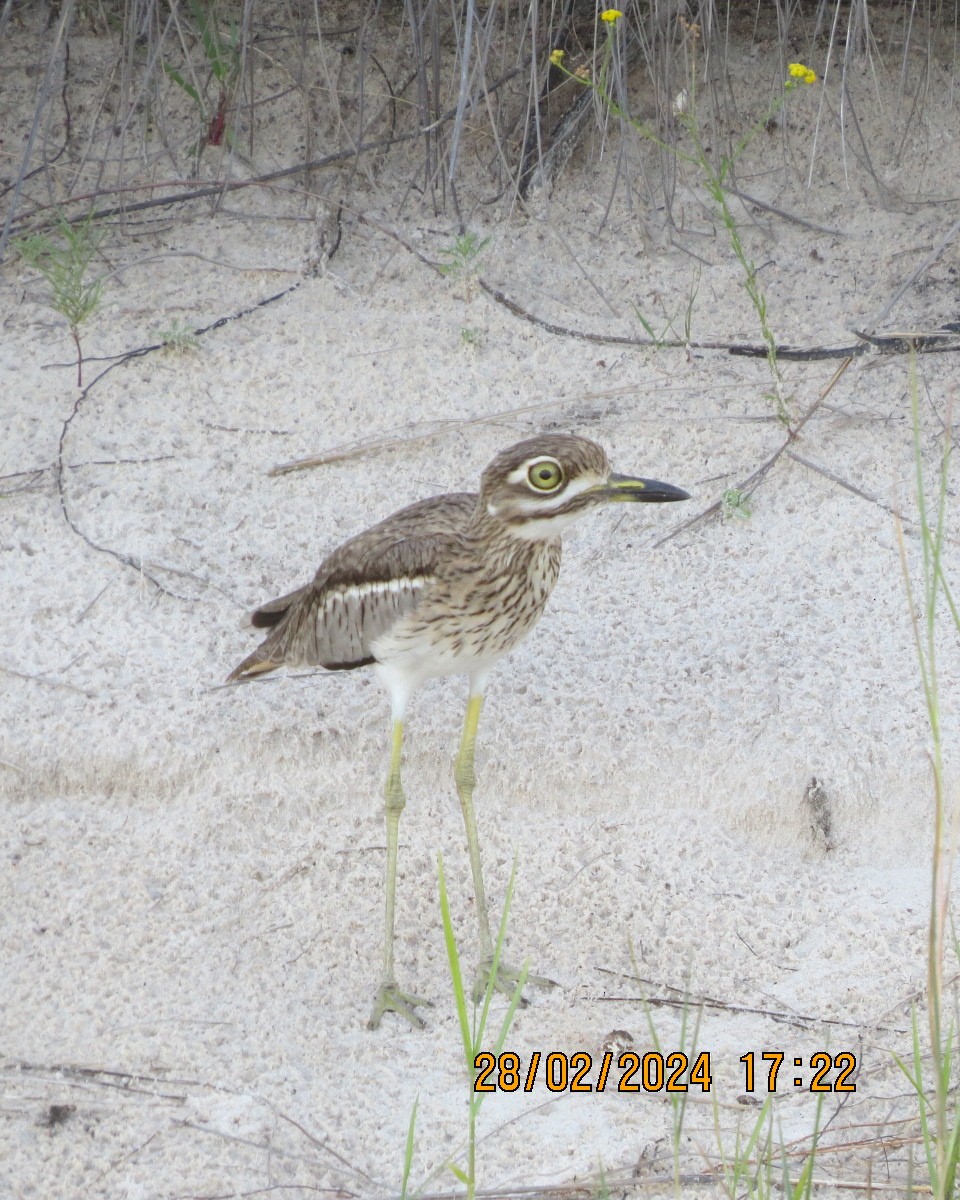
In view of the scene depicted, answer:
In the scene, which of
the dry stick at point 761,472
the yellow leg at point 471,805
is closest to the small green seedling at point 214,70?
the dry stick at point 761,472

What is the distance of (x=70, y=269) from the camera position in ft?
13.2

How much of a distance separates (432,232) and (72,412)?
126cm

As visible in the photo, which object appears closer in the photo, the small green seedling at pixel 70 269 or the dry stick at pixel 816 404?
the dry stick at pixel 816 404

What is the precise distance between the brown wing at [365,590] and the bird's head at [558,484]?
7.2 inches

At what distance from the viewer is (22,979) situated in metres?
2.90

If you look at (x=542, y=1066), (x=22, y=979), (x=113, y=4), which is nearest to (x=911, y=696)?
(x=542, y=1066)

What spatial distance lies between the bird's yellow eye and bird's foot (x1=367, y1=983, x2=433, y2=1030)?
3.23ft

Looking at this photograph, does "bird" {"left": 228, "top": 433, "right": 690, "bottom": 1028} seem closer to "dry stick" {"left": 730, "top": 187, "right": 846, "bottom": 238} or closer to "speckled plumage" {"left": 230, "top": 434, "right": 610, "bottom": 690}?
"speckled plumage" {"left": 230, "top": 434, "right": 610, "bottom": 690}

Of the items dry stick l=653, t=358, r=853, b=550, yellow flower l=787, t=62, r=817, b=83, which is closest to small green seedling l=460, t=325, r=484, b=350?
dry stick l=653, t=358, r=853, b=550

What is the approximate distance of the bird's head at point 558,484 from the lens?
2814 mm

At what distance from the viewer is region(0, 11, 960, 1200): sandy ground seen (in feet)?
8.68

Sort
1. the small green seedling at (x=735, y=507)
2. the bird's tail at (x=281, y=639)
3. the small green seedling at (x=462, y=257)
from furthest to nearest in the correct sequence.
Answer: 1. the small green seedling at (x=462, y=257)
2. the small green seedling at (x=735, y=507)
3. the bird's tail at (x=281, y=639)

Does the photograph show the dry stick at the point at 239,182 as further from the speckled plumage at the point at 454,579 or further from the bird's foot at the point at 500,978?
the bird's foot at the point at 500,978

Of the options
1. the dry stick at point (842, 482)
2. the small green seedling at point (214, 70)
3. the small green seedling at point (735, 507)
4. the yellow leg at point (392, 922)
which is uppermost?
the small green seedling at point (214, 70)
